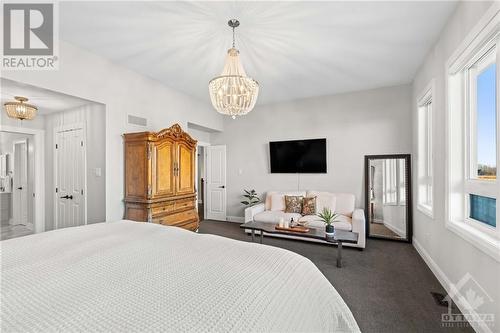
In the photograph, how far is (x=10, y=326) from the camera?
0.69 metres

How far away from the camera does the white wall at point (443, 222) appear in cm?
168

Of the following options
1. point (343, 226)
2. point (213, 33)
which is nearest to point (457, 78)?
point (343, 226)

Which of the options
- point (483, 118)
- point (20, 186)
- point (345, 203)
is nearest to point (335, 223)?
point (345, 203)

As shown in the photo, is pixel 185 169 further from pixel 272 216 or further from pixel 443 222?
pixel 443 222

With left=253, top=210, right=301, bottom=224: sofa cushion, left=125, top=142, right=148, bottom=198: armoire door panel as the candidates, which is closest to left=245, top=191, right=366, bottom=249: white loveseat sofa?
left=253, top=210, right=301, bottom=224: sofa cushion

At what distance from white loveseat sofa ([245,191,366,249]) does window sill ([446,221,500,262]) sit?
1423 millimetres

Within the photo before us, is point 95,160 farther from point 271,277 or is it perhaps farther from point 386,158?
point 386,158

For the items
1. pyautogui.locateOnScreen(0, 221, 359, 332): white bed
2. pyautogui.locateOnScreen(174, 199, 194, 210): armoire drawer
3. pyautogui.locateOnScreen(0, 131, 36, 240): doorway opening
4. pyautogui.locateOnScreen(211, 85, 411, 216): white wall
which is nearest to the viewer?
pyautogui.locateOnScreen(0, 221, 359, 332): white bed

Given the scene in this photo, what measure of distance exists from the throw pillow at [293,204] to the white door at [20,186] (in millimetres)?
5375

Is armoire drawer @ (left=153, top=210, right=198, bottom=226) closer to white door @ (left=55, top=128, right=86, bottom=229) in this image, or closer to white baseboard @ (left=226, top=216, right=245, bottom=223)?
white door @ (left=55, top=128, right=86, bottom=229)

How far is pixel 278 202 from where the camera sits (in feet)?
15.6

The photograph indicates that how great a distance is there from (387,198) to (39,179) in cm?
640

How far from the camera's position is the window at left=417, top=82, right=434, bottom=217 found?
3.29m

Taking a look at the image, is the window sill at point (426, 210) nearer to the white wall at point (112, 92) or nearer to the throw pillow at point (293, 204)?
the throw pillow at point (293, 204)
